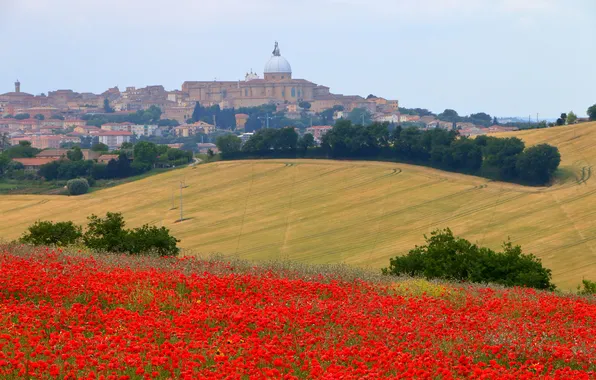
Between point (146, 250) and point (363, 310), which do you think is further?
point (146, 250)

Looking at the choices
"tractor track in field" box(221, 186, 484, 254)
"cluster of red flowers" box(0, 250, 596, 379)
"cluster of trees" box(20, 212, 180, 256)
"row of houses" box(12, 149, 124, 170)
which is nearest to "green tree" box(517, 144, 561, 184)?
"tractor track in field" box(221, 186, 484, 254)

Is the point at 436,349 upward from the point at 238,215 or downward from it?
upward

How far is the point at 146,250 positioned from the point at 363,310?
12555 mm

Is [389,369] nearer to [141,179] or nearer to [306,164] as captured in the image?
[306,164]

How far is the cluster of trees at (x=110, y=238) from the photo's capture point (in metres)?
29.0

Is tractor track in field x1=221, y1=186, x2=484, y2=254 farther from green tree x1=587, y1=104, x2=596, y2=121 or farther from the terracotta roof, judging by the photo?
the terracotta roof

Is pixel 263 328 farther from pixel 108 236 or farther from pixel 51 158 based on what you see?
pixel 51 158

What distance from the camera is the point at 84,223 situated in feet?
271

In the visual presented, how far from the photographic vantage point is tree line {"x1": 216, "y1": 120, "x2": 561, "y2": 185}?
84750 mm

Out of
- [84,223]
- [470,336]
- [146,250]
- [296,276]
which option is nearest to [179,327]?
[470,336]

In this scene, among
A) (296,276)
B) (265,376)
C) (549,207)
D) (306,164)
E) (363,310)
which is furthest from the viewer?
(306,164)

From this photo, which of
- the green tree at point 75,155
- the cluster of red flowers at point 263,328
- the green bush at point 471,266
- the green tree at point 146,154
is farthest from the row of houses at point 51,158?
the cluster of red flowers at point 263,328

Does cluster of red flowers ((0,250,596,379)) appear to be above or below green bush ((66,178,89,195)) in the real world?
above

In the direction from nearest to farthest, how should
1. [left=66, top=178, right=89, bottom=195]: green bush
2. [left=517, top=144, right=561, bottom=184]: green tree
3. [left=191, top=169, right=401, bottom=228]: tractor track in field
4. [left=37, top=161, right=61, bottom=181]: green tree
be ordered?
[left=191, top=169, right=401, bottom=228]: tractor track in field → [left=517, top=144, right=561, bottom=184]: green tree → [left=66, top=178, right=89, bottom=195]: green bush → [left=37, top=161, right=61, bottom=181]: green tree
